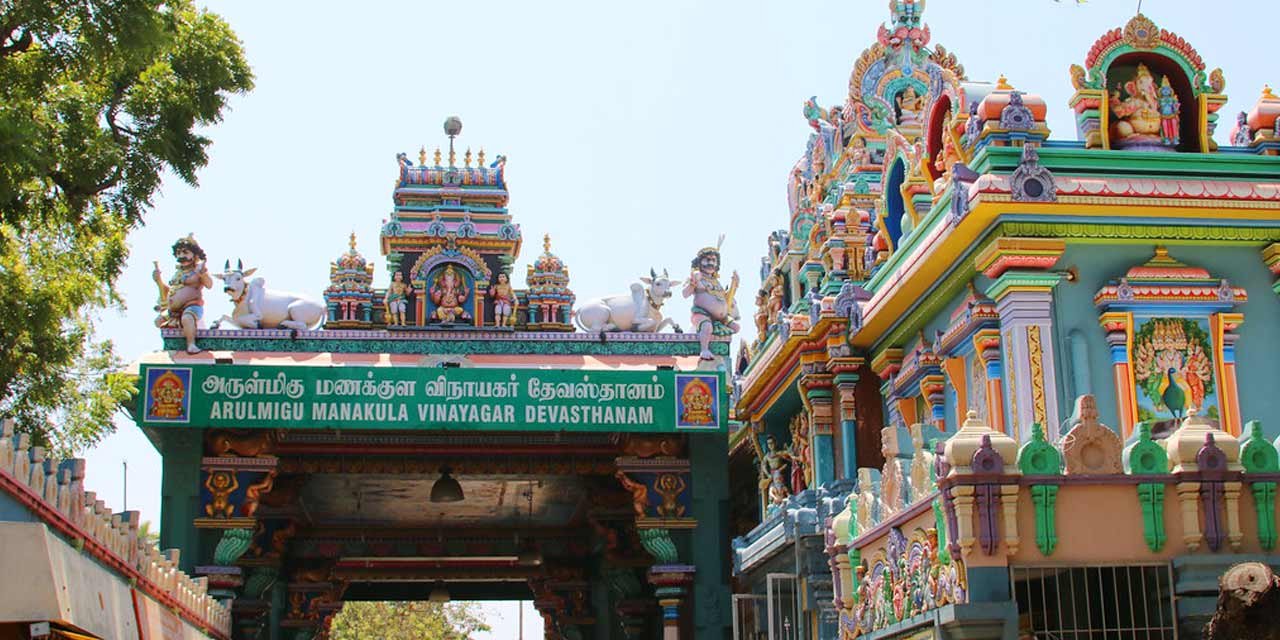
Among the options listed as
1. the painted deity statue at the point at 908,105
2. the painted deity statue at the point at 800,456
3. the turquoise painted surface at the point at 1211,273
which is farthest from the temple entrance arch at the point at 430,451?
the turquoise painted surface at the point at 1211,273

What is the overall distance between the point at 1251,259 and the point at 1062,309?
2.07 metres

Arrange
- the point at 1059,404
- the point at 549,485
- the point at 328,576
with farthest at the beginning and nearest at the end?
the point at 328,576 < the point at 549,485 < the point at 1059,404

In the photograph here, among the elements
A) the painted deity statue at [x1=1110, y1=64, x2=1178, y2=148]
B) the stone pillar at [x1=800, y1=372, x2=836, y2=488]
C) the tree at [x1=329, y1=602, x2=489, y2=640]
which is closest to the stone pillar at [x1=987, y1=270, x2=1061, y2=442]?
the painted deity statue at [x1=1110, y1=64, x2=1178, y2=148]

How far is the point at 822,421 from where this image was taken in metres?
18.9

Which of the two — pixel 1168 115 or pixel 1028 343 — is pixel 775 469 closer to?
pixel 1028 343

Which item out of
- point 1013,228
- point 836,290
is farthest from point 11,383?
point 1013,228

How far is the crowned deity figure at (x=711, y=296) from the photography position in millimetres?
22203

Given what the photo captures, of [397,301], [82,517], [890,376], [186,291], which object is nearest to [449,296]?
[397,301]

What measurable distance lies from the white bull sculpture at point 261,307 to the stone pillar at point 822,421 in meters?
7.37

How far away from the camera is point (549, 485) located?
2523 centimetres

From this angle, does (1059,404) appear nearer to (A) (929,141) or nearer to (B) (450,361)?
(A) (929,141)

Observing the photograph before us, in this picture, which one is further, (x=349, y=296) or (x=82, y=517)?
(x=349, y=296)

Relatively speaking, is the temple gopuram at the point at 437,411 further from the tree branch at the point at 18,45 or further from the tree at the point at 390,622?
the tree at the point at 390,622

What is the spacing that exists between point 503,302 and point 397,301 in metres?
1.54
